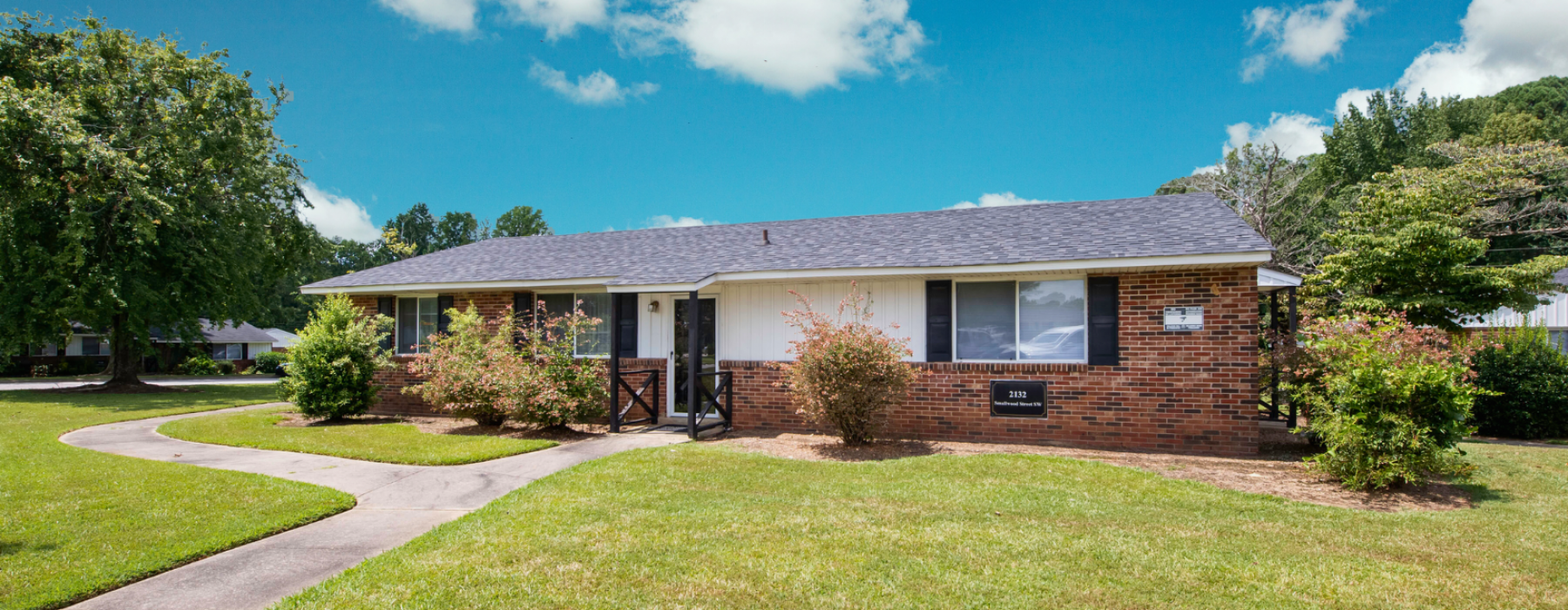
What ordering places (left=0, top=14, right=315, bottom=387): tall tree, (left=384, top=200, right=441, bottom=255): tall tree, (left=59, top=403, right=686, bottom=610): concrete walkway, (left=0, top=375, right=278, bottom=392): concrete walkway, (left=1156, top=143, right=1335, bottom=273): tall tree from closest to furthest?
(left=59, top=403, right=686, bottom=610): concrete walkway < (left=0, top=14, right=315, bottom=387): tall tree < (left=0, top=375, right=278, bottom=392): concrete walkway < (left=1156, top=143, right=1335, bottom=273): tall tree < (left=384, top=200, right=441, bottom=255): tall tree

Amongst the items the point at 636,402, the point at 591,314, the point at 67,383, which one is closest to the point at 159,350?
the point at 67,383

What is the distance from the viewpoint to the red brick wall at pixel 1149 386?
8789mm

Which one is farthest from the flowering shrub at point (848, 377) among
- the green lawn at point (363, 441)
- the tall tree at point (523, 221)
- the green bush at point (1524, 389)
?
the tall tree at point (523, 221)

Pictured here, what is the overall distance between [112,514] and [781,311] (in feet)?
24.8

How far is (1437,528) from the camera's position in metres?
5.46

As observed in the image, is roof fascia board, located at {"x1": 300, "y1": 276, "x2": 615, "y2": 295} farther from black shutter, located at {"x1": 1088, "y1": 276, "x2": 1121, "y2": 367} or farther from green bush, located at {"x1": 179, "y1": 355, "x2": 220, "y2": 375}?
green bush, located at {"x1": 179, "y1": 355, "x2": 220, "y2": 375}

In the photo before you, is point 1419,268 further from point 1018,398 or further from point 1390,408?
point 1018,398

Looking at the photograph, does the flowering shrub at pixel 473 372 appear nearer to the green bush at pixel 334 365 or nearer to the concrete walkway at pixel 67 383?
the green bush at pixel 334 365

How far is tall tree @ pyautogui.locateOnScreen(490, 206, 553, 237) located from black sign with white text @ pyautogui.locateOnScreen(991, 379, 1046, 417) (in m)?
43.7

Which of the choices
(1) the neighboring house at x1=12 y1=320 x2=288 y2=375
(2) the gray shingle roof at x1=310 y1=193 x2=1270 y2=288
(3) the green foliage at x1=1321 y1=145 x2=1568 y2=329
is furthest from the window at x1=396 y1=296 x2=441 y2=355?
(1) the neighboring house at x1=12 y1=320 x2=288 y2=375

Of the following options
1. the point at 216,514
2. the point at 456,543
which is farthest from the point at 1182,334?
the point at 216,514

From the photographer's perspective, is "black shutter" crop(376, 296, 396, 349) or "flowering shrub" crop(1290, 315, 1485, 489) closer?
"flowering shrub" crop(1290, 315, 1485, 489)

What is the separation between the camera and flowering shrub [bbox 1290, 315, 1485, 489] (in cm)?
647

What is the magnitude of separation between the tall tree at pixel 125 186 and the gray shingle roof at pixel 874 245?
9.56 metres
